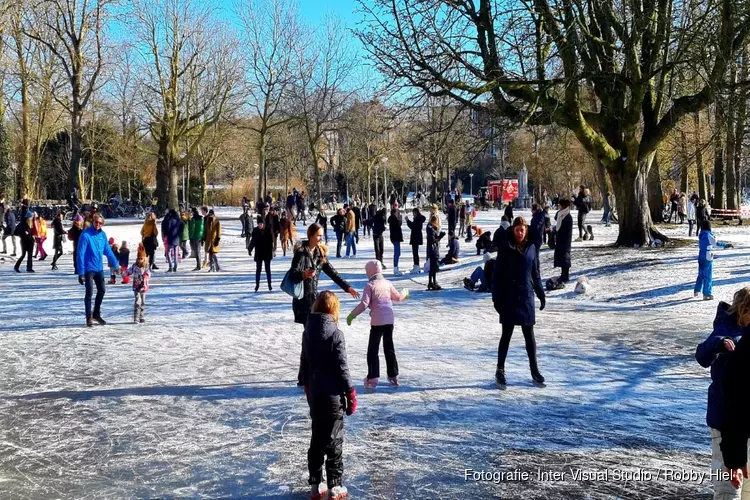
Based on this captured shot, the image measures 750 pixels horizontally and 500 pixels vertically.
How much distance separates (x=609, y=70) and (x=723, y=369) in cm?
1618

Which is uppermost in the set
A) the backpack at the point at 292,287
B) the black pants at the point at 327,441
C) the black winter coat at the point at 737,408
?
the backpack at the point at 292,287


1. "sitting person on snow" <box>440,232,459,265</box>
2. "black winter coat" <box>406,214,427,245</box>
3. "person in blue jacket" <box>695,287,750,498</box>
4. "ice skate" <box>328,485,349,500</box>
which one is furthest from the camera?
"sitting person on snow" <box>440,232,459,265</box>

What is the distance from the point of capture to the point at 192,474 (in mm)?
5285

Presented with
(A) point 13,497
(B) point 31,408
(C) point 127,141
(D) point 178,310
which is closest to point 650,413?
(A) point 13,497

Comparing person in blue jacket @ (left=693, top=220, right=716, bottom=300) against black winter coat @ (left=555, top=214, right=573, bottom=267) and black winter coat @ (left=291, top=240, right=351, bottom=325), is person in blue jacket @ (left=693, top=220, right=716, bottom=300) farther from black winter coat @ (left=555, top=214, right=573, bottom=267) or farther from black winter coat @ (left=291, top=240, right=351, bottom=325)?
black winter coat @ (left=291, top=240, right=351, bottom=325)

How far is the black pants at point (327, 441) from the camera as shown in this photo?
15.5ft

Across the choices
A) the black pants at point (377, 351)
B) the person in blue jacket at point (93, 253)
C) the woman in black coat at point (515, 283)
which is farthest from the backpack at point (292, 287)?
the person in blue jacket at point (93, 253)

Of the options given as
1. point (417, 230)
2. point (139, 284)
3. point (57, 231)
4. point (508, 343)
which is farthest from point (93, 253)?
point (57, 231)

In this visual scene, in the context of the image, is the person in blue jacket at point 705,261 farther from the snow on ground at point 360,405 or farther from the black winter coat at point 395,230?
the black winter coat at point 395,230

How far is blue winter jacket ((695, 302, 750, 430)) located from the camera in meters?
3.93

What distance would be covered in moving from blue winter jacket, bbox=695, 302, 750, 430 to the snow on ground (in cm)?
109

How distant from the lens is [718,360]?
4039mm

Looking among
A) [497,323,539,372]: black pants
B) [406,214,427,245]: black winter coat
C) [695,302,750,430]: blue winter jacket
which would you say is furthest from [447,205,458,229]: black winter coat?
[695,302,750,430]: blue winter jacket

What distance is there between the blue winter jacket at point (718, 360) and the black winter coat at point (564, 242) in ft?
37.6
